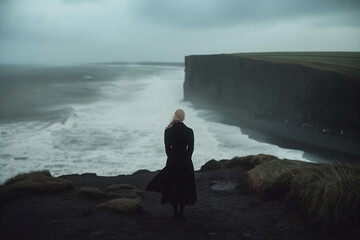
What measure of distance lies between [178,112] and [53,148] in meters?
20.0

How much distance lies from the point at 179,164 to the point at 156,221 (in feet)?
4.27

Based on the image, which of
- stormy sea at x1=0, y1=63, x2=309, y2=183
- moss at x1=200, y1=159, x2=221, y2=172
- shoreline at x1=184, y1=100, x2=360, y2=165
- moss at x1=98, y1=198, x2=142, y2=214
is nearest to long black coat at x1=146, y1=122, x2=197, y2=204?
moss at x1=98, y1=198, x2=142, y2=214

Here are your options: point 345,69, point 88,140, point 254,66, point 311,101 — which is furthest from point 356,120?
point 88,140

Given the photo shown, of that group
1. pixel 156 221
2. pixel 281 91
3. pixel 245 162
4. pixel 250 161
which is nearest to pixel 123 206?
pixel 156 221

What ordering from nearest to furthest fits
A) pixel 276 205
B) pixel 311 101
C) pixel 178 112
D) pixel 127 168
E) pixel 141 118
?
pixel 178 112 < pixel 276 205 < pixel 127 168 < pixel 311 101 < pixel 141 118

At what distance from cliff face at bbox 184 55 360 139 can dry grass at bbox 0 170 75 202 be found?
87.1ft

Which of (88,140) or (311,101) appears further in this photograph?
(311,101)

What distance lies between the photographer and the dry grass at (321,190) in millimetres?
4539

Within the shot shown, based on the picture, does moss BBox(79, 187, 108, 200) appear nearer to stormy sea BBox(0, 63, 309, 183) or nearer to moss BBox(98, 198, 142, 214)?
moss BBox(98, 198, 142, 214)

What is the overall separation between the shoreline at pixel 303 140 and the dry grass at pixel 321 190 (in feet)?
50.6

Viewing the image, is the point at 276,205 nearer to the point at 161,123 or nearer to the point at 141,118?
the point at 161,123

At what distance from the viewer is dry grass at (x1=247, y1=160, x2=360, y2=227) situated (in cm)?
454

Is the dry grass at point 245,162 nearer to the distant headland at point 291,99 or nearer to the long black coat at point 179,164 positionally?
the long black coat at point 179,164

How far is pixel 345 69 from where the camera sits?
3391 cm
